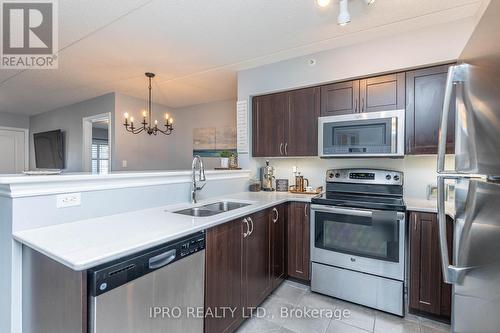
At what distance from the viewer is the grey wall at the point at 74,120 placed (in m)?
4.30

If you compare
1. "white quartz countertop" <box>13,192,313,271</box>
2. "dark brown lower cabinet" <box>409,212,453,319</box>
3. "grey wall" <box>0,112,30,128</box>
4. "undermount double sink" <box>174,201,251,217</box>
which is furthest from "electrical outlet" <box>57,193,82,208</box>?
"grey wall" <box>0,112,30,128</box>

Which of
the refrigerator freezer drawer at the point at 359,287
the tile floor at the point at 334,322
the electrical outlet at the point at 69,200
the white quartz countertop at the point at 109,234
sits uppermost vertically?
the electrical outlet at the point at 69,200

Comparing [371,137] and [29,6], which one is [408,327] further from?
[29,6]

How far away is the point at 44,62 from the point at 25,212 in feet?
8.46

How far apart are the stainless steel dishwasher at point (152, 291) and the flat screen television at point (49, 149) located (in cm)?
528

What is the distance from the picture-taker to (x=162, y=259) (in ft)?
3.92

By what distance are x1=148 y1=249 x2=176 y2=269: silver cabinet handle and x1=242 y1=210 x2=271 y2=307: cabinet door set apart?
72 cm

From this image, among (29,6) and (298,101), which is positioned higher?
(29,6)

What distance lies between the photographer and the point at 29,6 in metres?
1.91

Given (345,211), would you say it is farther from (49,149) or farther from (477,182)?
(49,149)

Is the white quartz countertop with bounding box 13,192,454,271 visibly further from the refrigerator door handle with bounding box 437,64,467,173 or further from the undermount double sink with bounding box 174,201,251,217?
the refrigerator door handle with bounding box 437,64,467,173

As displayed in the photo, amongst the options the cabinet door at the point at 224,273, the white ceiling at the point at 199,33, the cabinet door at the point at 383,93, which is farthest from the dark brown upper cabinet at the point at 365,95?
the cabinet door at the point at 224,273

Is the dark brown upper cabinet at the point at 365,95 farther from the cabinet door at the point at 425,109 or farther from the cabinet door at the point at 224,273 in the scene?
the cabinet door at the point at 224,273

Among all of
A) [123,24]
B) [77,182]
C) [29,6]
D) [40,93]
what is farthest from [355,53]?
[40,93]
